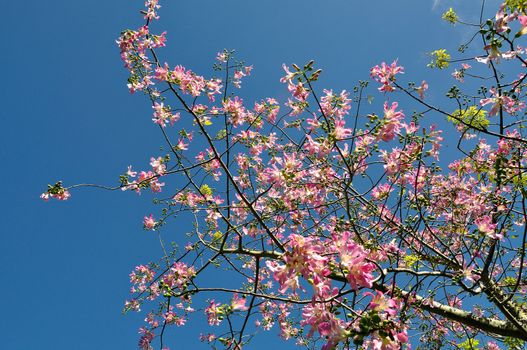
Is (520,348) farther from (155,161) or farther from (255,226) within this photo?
(155,161)

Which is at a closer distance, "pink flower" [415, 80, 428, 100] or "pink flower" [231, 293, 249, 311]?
"pink flower" [231, 293, 249, 311]

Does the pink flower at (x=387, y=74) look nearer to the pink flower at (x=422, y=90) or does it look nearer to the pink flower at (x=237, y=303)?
the pink flower at (x=422, y=90)

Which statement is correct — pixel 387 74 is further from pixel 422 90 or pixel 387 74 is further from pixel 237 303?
Result: pixel 237 303

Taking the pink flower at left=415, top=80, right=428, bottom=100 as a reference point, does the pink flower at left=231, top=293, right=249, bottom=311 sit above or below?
below

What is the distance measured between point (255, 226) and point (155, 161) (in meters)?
1.39

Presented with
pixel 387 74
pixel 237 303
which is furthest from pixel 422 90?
pixel 237 303

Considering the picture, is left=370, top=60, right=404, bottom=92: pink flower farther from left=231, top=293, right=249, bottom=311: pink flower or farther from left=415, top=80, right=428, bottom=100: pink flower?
left=231, top=293, right=249, bottom=311: pink flower

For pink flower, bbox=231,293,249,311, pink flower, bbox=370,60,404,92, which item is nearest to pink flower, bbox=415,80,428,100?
pink flower, bbox=370,60,404,92

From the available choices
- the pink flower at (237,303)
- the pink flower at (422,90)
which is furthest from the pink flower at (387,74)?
the pink flower at (237,303)

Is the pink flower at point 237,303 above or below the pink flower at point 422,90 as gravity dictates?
below

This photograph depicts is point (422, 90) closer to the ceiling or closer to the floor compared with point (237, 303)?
closer to the ceiling

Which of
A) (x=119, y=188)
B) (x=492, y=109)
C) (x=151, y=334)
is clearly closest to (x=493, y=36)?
(x=492, y=109)

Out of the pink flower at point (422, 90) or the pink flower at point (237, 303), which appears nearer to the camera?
the pink flower at point (237, 303)

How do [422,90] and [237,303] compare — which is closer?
[237,303]
